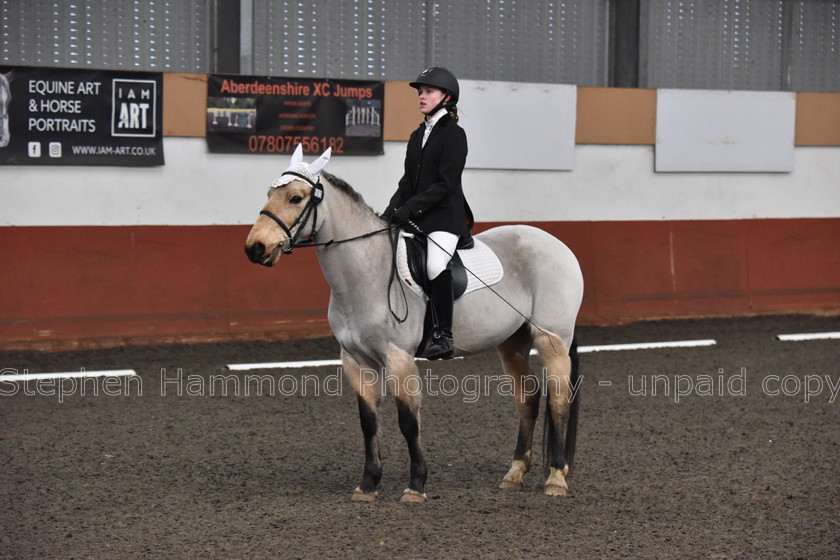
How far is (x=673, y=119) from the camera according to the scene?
13617mm

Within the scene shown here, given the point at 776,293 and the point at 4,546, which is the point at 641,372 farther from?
the point at 4,546

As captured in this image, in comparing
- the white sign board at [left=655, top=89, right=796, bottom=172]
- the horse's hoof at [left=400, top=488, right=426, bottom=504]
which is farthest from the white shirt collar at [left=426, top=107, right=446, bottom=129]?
the white sign board at [left=655, top=89, right=796, bottom=172]

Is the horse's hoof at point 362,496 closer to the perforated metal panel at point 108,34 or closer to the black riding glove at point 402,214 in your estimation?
the black riding glove at point 402,214

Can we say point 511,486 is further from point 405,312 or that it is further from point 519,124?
point 519,124

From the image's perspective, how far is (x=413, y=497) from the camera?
6.26 m

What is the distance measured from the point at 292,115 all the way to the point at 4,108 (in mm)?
2937

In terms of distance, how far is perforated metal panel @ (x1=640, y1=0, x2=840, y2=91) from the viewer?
583 inches

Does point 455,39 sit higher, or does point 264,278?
point 455,39

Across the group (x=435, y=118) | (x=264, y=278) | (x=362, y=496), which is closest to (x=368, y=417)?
(x=362, y=496)

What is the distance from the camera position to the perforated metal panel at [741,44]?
14.8 meters

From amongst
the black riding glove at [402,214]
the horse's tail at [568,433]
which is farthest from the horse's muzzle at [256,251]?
the horse's tail at [568,433]

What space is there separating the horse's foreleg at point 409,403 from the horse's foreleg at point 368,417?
18cm

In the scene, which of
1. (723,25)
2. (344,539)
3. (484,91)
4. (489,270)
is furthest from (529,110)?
(344,539)

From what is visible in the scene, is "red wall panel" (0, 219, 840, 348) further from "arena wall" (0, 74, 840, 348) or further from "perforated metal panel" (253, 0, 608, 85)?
"perforated metal panel" (253, 0, 608, 85)
